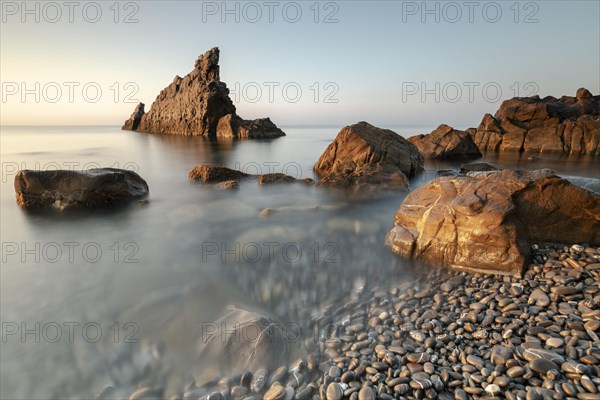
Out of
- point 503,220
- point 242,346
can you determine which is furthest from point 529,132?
point 242,346

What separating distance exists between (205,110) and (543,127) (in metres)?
57.8

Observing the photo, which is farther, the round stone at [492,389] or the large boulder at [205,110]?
the large boulder at [205,110]

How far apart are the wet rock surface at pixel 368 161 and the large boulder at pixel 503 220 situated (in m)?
6.22

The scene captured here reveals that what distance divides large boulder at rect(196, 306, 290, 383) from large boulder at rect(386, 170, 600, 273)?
3.53 m

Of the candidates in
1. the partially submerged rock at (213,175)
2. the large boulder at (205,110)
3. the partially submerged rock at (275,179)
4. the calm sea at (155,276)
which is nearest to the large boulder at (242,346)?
the calm sea at (155,276)

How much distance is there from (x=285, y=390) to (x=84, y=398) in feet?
7.62

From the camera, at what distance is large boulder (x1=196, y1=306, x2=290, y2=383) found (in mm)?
3742

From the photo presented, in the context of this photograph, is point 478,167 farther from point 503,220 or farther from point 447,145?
point 503,220

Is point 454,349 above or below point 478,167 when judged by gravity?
below

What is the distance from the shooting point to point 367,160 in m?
14.9

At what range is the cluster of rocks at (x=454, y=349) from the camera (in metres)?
3.20

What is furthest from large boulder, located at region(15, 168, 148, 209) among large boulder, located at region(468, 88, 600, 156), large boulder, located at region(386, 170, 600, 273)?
large boulder, located at region(468, 88, 600, 156)

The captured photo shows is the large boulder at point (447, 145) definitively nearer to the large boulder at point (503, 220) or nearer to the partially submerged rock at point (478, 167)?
the partially submerged rock at point (478, 167)

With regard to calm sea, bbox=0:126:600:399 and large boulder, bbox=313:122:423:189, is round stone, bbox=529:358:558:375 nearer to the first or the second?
calm sea, bbox=0:126:600:399
